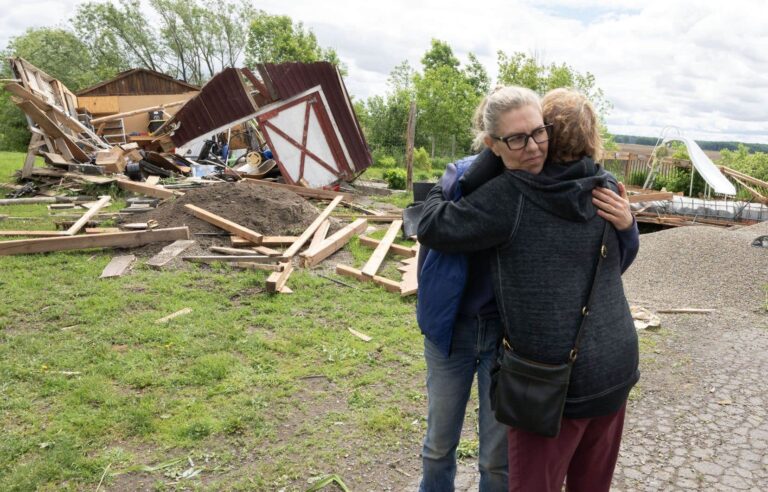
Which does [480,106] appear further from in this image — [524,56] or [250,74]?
[524,56]

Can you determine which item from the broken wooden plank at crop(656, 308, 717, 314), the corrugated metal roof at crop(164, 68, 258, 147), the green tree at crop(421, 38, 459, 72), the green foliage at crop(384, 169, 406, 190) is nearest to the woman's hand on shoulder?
the broken wooden plank at crop(656, 308, 717, 314)

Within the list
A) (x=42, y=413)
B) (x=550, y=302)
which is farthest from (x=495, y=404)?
(x=42, y=413)

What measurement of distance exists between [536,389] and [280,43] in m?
55.6

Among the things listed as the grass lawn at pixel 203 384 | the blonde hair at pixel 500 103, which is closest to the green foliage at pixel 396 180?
the grass lawn at pixel 203 384

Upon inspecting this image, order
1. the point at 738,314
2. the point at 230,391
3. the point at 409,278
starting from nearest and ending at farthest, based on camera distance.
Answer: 1. the point at 230,391
2. the point at 738,314
3. the point at 409,278

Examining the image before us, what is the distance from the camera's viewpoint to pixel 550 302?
183 cm

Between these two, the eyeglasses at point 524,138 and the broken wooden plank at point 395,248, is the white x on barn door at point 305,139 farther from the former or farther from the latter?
the eyeglasses at point 524,138

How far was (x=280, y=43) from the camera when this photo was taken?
172 ft

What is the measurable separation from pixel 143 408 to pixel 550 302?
3482 mm

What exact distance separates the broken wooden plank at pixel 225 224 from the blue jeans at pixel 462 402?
6.66m

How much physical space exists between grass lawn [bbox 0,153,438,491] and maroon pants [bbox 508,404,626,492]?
1.63m

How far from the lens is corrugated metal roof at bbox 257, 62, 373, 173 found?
14.9m

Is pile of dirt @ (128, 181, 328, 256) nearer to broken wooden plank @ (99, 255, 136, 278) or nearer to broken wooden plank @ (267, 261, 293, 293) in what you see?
broken wooden plank @ (99, 255, 136, 278)

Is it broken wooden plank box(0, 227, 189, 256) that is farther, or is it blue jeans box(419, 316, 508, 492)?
broken wooden plank box(0, 227, 189, 256)
